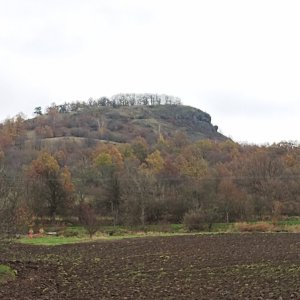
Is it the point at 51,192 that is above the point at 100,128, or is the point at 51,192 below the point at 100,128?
below

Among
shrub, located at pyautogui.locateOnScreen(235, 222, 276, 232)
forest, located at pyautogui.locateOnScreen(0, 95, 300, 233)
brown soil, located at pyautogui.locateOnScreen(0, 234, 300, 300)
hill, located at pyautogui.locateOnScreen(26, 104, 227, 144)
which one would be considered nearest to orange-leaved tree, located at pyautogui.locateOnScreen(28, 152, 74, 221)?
forest, located at pyautogui.locateOnScreen(0, 95, 300, 233)

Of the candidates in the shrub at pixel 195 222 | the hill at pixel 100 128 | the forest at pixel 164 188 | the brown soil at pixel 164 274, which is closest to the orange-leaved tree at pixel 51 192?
the forest at pixel 164 188

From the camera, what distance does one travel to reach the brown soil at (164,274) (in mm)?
18047

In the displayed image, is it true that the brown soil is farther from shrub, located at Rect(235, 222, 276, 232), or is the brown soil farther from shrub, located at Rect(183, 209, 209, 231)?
shrub, located at Rect(183, 209, 209, 231)

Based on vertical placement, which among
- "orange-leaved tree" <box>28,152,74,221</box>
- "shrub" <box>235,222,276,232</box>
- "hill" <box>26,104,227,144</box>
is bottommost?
"shrub" <box>235,222,276,232</box>

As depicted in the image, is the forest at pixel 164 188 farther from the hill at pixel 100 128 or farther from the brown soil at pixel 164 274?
the hill at pixel 100 128

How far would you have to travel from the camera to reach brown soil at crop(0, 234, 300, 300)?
18047 mm

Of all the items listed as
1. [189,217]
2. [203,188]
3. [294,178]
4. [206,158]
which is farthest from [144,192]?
[206,158]

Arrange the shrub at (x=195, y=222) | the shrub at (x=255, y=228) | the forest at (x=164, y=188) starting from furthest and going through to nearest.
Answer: the forest at (x=164, y=188)
the shrub at (x=195, y=222)
the shrub at (x=255, y=228)

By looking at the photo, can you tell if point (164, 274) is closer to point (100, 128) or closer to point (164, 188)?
point (164, 188)

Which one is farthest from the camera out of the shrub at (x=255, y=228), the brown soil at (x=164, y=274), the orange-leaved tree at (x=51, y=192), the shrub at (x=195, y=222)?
the orange-leaved tree at (x=51, y=192)

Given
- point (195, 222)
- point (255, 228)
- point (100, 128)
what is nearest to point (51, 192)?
point (195, 222)

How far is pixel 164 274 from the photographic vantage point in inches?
926

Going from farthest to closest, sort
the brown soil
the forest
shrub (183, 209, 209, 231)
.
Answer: the forest
shrub (183, 209, 209, 231)
the brown soil
